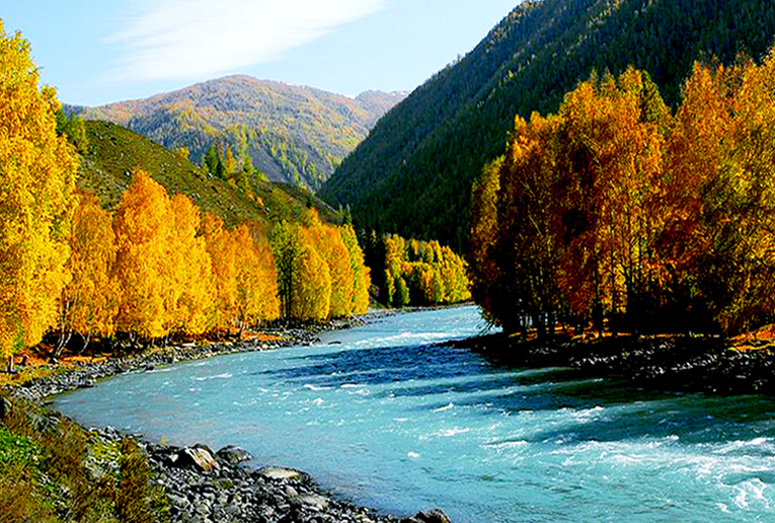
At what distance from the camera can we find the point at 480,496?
1614cm

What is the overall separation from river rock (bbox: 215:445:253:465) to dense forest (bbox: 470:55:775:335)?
21.4 m

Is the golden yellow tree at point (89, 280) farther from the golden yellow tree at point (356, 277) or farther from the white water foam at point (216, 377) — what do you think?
the golden yellow tree at point (356, 277)

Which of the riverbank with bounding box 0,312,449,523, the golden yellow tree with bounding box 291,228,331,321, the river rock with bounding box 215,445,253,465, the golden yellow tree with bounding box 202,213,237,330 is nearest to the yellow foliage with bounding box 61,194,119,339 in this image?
the golden yellow tree with bounding box 202,213,237,330

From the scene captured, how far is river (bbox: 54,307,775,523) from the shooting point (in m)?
15.2

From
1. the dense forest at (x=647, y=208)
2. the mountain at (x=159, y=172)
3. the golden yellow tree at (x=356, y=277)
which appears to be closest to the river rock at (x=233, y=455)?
the dense forest at (x=647, y=208)

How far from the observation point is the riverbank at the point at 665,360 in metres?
26.1

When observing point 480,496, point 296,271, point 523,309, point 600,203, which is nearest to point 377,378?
point 523,309

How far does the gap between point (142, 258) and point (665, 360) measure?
4044cm

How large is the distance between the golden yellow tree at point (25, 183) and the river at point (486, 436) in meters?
7.28

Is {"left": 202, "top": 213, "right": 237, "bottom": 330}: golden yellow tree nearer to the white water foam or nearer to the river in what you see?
the white water foam

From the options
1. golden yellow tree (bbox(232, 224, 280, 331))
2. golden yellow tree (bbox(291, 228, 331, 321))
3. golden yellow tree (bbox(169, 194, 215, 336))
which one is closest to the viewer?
golden yellow tree (bbox(169, 194, 215, 336))

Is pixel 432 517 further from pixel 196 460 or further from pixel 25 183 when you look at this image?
pixel 25 183

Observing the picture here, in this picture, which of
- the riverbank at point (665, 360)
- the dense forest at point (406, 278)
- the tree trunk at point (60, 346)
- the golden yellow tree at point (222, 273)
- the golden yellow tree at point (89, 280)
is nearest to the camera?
the riverbank at point (665, 360)

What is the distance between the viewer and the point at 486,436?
21.8 meters
